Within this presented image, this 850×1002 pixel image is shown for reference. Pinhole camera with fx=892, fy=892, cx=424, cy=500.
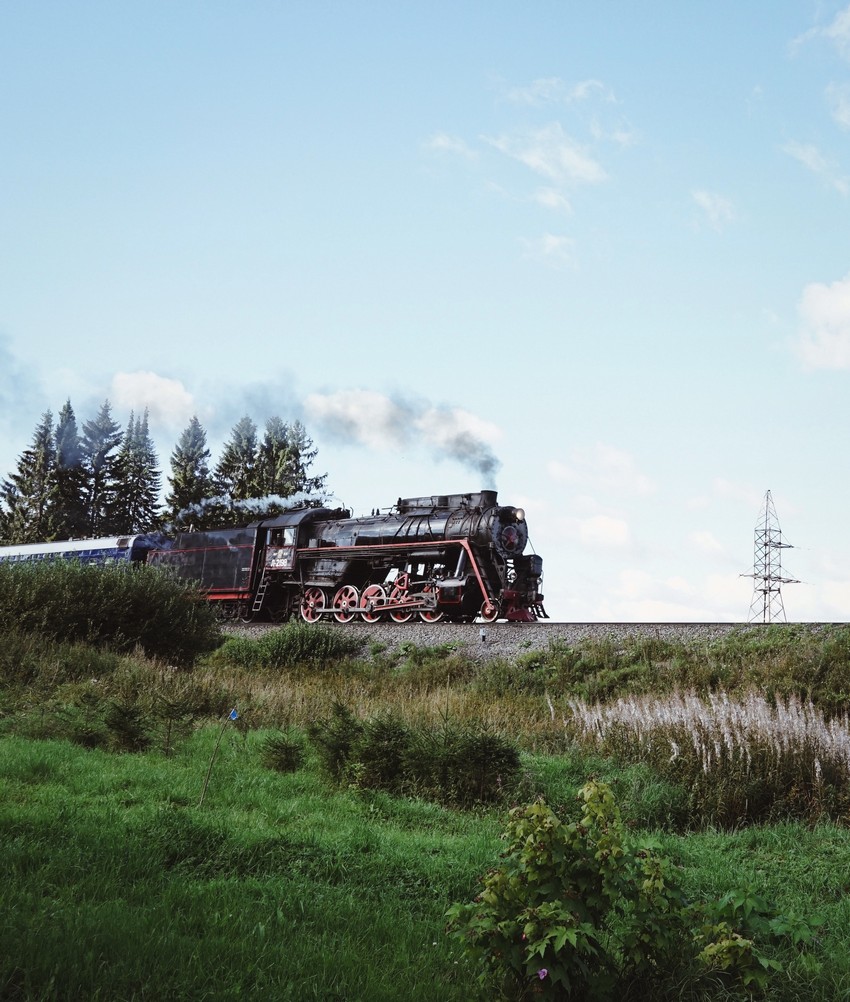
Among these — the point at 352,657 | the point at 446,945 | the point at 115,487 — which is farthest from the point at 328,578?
the point at 115,487

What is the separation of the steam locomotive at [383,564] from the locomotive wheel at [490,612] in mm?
38

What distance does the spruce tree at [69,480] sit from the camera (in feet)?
206

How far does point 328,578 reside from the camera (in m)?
28.2

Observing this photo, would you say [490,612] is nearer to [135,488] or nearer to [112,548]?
[112,548]

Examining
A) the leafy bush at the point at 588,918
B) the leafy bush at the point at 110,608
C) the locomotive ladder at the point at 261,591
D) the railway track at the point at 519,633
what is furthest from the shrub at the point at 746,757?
the locomotive ladder at the point at 261,591

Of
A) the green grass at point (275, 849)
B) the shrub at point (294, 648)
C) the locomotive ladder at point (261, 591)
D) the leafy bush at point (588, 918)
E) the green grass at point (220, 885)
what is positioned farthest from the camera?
the locomotive ladder at point (261, 591)

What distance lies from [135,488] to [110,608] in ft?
142

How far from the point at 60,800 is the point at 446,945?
14.1 feet

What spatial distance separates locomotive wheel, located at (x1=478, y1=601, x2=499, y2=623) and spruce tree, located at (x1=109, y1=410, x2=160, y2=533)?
1757 inches

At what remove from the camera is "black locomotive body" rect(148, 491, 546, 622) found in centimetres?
2459

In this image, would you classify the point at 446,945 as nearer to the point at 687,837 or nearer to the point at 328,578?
the point at 687,837

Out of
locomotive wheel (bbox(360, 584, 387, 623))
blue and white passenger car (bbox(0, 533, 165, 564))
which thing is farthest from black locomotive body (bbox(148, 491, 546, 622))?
blue and white passenger car (bbox(0, 533, 165, 564))

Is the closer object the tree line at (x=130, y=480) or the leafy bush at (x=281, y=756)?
the leafy bush at (x=281, y=756)

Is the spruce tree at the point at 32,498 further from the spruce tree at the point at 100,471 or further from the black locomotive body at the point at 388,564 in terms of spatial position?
the black locomotive body at the point at 388,564
